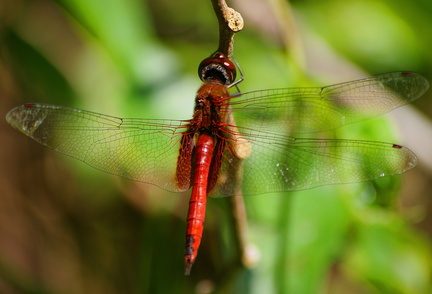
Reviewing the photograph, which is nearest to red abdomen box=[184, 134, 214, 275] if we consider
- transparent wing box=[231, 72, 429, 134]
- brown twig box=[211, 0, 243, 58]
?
transparent wing box=[231, 72, 429, 134]

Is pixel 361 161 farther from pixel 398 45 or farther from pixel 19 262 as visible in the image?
pixel 19 262

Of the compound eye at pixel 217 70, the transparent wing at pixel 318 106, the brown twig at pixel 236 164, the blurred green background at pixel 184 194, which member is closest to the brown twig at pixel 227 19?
the brown twig at pixel 236 164

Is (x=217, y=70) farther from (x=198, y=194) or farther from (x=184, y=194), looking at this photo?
(x=184, y=194)

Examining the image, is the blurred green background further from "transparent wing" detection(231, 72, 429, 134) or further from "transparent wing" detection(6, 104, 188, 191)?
"transparent wing" detection(6, 104, 188, 191)

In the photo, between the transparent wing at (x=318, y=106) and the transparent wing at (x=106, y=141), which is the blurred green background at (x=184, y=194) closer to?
the transparent wing at (x=318, y=106)

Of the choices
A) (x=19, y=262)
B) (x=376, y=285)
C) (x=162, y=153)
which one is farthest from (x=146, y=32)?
(x=19, y=262)
